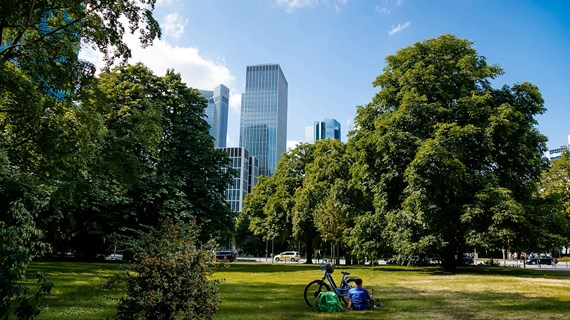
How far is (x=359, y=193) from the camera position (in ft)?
141

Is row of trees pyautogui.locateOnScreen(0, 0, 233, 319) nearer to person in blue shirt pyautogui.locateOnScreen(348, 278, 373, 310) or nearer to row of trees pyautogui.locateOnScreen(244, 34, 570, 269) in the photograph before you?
person in blue shirt pyautogui.locateOnScreen(348, 278, 373, 310)

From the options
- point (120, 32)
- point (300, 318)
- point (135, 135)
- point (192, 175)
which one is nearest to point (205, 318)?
point (300, 318)

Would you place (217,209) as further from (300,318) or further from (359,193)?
(300,318)

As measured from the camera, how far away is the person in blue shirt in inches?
440

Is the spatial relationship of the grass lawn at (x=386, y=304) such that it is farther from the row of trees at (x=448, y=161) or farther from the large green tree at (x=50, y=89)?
the row of trees at (x=448, y=161)

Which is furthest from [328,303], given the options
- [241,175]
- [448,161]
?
[241,175]

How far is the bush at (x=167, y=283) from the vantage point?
6.59 meters

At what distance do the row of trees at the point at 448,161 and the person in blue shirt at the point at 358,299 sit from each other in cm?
1635

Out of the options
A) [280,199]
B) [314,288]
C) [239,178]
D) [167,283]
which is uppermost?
[239,178]

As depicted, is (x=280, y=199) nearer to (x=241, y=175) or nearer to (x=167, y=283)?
(x=167, y=283)

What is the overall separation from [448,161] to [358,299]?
17.3m

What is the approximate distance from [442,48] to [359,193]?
53.5 ft

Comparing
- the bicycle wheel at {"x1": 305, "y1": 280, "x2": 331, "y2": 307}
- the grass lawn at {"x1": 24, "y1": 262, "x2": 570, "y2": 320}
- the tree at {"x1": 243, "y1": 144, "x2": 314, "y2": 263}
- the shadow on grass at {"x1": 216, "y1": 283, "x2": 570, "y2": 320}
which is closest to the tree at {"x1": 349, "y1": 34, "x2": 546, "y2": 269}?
the grass lawn at {"x1": 24, "y1": 262, "x2": 570, "y2": 320}

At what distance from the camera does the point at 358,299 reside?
11.2 metres
